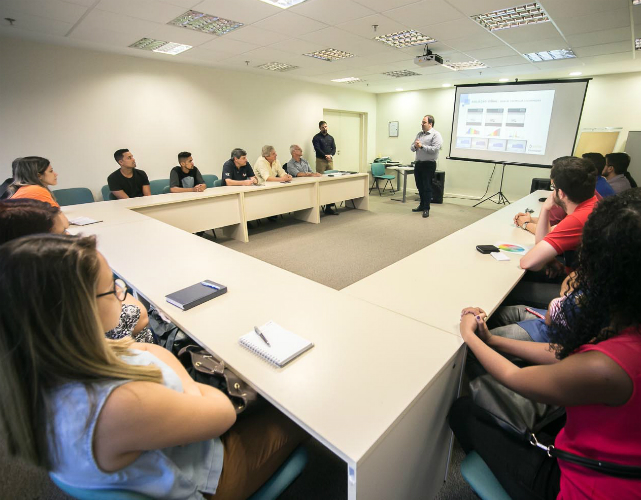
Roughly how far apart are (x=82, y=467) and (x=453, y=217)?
19.4 feet

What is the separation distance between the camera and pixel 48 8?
9.39ft

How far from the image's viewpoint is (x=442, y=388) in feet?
3.42

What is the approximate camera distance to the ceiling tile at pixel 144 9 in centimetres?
278

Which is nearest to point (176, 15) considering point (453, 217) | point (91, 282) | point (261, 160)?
point (261, 160)

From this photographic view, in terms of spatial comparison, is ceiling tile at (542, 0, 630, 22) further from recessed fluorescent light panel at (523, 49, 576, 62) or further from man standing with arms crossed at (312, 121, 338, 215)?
man standing with arms crossed at (312, 121, 338, 215)

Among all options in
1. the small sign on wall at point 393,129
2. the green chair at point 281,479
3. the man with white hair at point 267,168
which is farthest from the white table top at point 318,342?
the small sign on wall at point 393,129

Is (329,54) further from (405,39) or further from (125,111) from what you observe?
(125,111)

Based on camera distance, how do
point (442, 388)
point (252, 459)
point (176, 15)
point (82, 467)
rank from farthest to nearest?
point (176, 15), point (442, 388), point (252, 459), point (82, 467)

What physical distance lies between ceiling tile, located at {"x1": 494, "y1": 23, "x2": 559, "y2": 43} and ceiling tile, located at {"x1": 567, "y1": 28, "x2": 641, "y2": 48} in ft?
1.08

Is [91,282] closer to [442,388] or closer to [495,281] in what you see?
[442,388]

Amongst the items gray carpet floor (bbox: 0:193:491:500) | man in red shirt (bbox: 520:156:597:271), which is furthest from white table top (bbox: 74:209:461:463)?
man in red shirt (bbox: 520:156:597:271)

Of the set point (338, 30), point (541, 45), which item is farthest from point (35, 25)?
point (541, 45)

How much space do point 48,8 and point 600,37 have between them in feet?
19.3

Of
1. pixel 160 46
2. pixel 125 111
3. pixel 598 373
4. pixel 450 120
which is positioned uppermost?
pixel 160 46
